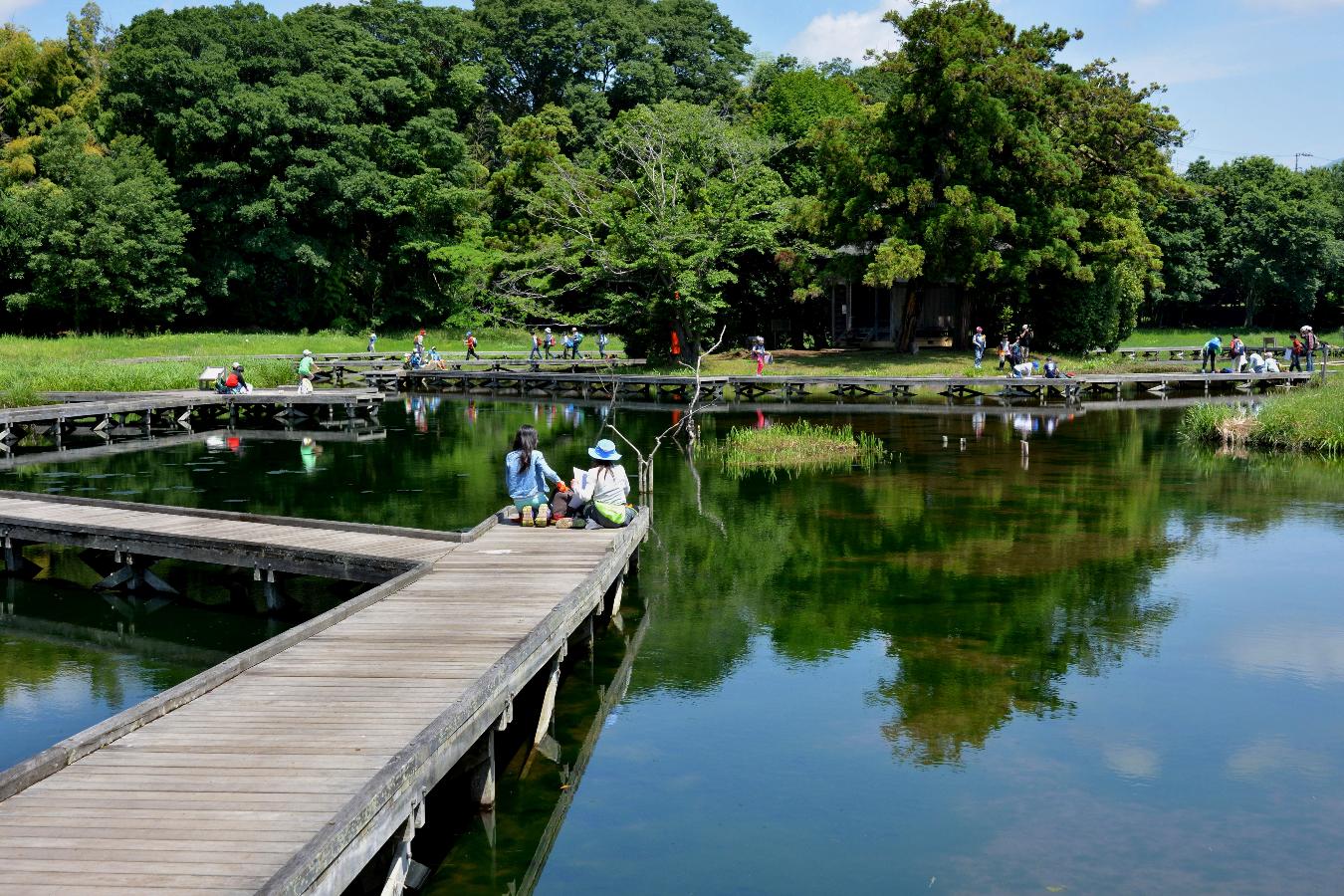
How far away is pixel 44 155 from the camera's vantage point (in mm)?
53125

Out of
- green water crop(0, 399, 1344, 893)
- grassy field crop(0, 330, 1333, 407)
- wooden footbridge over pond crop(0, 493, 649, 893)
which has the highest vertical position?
grassy field crop(0, 330, 1333, 407)

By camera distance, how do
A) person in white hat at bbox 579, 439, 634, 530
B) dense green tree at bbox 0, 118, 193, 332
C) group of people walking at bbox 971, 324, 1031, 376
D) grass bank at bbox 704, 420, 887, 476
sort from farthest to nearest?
dense green tree at bbox 0, 118, 193, 332, group of people walking at bbox 971, 324, 1031, 376, grass bank at bbox 704, 420, 887, 476, person in white hat at bbox 579, 439, 634, 530

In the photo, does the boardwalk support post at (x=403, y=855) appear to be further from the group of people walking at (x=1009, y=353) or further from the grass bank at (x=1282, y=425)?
the group of people walking at (x=1009, y=353)

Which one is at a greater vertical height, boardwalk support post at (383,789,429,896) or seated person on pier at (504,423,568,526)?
seated person on pier at (504,423,568,526)

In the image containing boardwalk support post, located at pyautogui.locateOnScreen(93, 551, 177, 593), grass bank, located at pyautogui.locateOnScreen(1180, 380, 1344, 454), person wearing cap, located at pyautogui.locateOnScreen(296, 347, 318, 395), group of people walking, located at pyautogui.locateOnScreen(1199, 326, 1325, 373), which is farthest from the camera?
group of people walking, located at pyautogui.locateOnScreen(1199, 326, 1325, 373)

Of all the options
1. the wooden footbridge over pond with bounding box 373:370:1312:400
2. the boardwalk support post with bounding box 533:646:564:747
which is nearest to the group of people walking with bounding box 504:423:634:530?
the boardwalk support post with bounding box 533:646:564:747

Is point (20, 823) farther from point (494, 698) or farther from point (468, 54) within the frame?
point (468, 54)

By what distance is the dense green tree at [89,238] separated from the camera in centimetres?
Result: 5022

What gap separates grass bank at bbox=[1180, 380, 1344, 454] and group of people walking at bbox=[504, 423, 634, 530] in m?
18.2

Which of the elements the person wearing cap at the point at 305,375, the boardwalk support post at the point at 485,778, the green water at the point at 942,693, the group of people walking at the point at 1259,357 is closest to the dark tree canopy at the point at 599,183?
the group of people walking at the point at 1259,357

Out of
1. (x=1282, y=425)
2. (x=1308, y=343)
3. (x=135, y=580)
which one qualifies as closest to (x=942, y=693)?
(x=135, y=580)

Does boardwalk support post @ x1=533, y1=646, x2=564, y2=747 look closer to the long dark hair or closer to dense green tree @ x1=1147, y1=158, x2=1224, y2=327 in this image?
the long dark hair

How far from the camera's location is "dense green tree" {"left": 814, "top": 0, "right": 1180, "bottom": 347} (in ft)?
131

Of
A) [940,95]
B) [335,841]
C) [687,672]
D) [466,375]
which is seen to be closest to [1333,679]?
[687,672]
